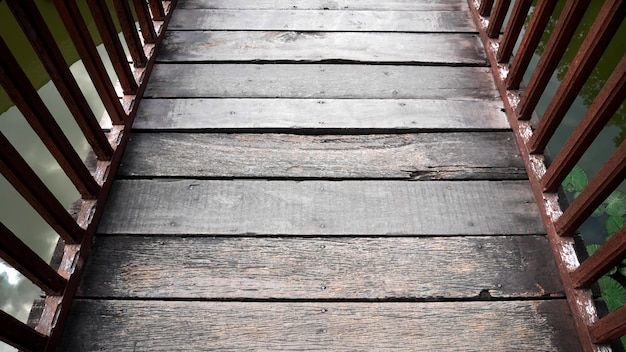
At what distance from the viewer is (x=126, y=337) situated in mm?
1244

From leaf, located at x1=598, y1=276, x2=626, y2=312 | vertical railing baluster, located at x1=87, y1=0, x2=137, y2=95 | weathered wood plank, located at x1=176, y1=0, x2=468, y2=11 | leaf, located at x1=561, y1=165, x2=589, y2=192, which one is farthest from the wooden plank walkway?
leaf, located at x1=561, y1=165, x2=589, y2=192

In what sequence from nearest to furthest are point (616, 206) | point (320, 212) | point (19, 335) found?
point (19, 335), point (320, 212), point (616, 206)

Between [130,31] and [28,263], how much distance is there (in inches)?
35.0

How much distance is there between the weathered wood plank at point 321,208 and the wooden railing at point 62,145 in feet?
0.36

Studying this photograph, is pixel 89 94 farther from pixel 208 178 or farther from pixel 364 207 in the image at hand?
pixel 364 207

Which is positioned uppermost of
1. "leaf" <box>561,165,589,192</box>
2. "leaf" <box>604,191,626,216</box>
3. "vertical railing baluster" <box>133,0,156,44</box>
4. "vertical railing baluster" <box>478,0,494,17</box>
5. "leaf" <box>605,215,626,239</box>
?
"vertical railing baluster" <box>133,0,156,44</box>

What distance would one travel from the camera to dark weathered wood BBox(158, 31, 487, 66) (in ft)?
6.44

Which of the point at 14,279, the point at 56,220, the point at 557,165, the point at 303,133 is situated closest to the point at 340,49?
the point at 303,133

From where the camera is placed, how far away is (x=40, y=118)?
116cm

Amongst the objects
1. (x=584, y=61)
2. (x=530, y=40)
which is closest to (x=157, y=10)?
(x=530, y=40)

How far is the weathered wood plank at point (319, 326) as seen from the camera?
124 cm

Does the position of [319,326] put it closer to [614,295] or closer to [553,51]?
[553,51]

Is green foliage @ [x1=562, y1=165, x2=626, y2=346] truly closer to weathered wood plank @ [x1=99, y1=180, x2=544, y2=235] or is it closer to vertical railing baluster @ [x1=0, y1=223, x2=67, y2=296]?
weathered wood plank @ [x1=99, y1=180, x2=544, y2=235]

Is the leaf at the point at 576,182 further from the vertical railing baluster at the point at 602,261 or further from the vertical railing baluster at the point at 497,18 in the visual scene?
the vertical railing baluster at the point at 602,261
